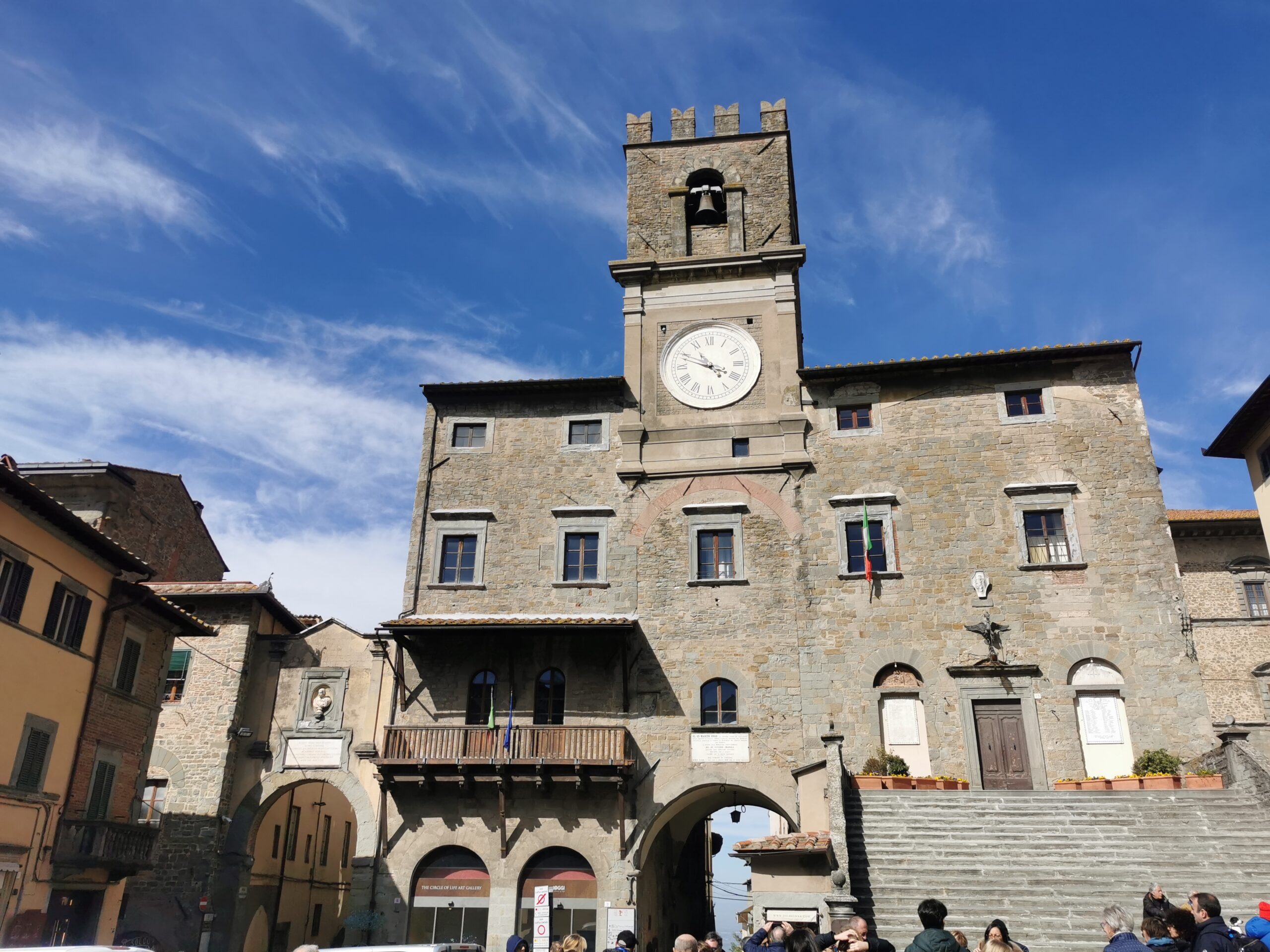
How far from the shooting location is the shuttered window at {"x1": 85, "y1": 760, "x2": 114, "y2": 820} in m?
20.2

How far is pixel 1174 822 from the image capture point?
1883 cm

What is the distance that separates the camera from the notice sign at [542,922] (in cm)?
2152

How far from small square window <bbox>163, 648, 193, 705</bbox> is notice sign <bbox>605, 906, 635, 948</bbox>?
1249cm

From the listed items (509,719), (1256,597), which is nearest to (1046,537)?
(1256,597)

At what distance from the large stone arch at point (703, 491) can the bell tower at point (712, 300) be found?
0.31 meters

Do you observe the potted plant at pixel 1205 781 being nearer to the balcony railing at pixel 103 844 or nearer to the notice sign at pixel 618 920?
the notice sign at pixel 618 920

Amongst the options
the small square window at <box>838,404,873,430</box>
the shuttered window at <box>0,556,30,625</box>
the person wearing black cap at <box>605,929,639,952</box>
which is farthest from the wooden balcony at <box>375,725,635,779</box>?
the person wearing black cap at <box>605,929,639,952</box>

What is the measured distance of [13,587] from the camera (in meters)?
17.9

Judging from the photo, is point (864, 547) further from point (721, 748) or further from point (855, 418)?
point (721, 748)

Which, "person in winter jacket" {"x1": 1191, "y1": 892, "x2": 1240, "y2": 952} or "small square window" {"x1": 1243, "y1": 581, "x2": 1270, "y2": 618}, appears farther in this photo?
"small square window" {"x1": 1243, "y1": 581, "x2": 1270, "y2": 618}

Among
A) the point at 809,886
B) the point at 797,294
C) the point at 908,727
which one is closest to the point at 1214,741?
the point at 908,727

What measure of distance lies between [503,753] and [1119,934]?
58.5 feet

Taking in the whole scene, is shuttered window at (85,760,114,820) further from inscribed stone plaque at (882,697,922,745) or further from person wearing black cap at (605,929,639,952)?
inscribed stone plaque at (882,697,922,745)

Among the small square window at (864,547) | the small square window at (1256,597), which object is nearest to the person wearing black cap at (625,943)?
the small square window at (864,547)
